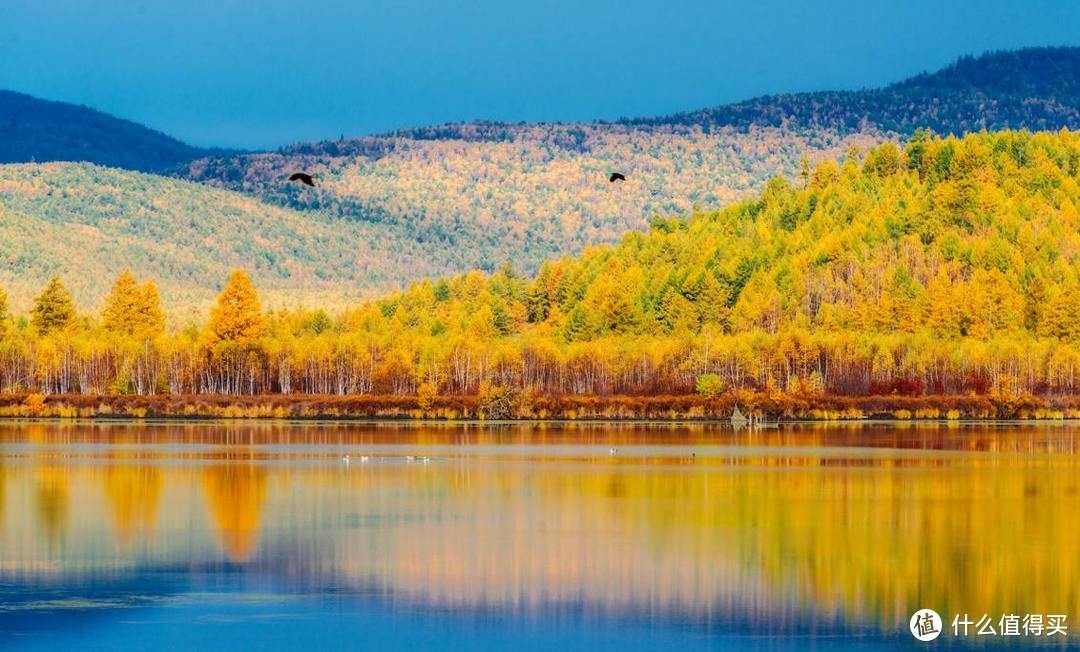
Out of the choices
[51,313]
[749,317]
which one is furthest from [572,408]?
[51,313]

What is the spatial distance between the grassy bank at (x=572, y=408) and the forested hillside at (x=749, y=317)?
109 centimetres

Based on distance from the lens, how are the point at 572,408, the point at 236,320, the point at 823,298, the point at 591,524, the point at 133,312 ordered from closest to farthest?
the point at 591,524 < the point at 572,408 < the point at 236,320 < the point at 133,312 < the point at 823,298

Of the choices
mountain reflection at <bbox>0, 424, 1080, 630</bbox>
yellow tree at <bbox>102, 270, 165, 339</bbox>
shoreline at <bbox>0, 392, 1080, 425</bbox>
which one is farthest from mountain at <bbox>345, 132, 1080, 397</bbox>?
mountain reflection at <bbox>0, 424, 1080, 630</bbox>

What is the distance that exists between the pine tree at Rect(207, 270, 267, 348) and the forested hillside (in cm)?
18

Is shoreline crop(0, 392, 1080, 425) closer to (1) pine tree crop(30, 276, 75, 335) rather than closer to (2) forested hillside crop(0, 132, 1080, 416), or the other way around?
(2) forested hillside crop(0, 132, 1080, 416)

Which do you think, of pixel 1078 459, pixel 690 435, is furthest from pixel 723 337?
pixel 1078 459

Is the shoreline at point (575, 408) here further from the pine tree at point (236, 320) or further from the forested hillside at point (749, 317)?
the pine tree at point (236, 320)

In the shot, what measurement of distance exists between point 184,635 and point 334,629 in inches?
97.9

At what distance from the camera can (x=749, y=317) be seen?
488 feet

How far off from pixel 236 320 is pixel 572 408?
34445 mm

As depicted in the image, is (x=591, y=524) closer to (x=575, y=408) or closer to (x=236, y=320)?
(x=575, y=408)

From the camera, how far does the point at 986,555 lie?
37.3 m

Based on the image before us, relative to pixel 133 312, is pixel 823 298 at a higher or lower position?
higher

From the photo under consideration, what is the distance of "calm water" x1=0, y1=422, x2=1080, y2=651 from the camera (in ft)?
96.3
